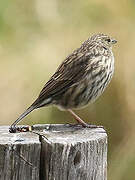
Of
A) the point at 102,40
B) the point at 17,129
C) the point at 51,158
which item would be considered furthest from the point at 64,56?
the point at 51,158

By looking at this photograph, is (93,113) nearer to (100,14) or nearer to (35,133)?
(100,14)

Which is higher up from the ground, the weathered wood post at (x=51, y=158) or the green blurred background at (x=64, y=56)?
the green blurred background at (x=64, y=56)

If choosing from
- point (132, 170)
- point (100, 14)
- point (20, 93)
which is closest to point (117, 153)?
point (132, 170)

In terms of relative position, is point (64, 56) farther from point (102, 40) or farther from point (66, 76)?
point (66, 76)

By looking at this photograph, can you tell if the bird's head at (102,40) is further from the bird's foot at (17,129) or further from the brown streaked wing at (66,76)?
the bird's foot at (17,129)

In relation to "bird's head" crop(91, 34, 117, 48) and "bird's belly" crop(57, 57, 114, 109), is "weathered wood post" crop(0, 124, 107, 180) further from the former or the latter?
A: "bird's head" crop(91, 34, 117, 48)

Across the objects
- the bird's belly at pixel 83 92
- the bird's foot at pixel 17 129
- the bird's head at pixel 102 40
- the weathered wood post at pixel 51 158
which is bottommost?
the weathered wood post at pixel 51 158

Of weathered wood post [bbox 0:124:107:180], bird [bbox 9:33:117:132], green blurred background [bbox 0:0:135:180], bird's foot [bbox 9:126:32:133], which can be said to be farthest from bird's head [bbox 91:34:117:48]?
weathered wood post [bbox 0:124:107:180]

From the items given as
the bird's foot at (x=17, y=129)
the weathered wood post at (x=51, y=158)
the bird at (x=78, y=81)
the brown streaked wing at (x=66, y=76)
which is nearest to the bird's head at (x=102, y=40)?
the bird at (x=78, y=81)
